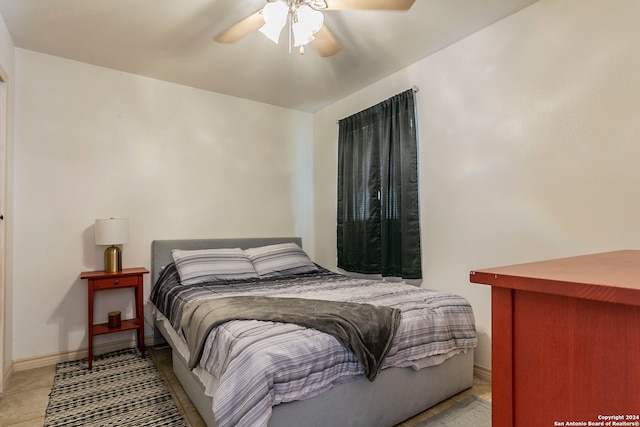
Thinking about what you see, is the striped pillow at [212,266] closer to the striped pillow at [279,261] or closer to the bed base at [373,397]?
the striped pillow at [279,261]

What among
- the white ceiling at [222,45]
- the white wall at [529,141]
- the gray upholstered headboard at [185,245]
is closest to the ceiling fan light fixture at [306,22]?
the white ceiling at [222,45]

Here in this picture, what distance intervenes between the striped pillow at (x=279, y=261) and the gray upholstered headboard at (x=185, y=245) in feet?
0.77

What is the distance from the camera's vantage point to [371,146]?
3.35m

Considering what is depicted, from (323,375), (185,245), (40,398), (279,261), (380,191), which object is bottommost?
(40,398)

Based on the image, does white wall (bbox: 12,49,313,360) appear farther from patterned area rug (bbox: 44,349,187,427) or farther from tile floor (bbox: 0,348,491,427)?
patterned area rug (bbox: 44,349,187,427)

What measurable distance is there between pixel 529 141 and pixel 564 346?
1987 mm

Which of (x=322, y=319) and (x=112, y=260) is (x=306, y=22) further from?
(x=112, y=260)

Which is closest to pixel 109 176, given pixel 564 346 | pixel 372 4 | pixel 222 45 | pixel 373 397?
pixel 222 45

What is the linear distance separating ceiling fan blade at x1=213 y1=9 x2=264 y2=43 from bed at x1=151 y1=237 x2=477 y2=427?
1715 millimetres

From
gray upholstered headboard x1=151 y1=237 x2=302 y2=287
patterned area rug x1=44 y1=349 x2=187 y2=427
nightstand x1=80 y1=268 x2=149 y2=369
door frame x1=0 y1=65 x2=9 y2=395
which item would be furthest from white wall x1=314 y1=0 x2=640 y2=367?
door frame x1=0 y1=65 x2=9 y2=395

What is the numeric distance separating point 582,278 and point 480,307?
2057mm

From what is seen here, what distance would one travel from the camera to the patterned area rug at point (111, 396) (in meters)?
1.91

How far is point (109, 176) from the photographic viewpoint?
306cm

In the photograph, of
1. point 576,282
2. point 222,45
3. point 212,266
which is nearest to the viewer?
point 576,282
